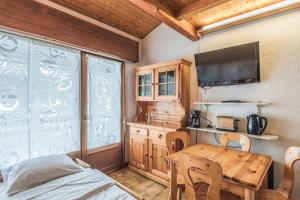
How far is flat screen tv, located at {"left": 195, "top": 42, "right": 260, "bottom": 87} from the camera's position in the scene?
2057 mm

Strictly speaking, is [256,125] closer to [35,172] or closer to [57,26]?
[35,172]

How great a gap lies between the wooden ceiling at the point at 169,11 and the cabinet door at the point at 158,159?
1871 millimetres

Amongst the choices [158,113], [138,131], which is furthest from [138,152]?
[158,113]

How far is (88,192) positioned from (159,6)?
219cm

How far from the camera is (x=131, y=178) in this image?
2820mm

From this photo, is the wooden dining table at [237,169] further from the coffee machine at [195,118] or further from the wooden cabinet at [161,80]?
the wooden cabinet at [161,80]

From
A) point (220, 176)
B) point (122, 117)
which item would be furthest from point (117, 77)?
point (220, 176)

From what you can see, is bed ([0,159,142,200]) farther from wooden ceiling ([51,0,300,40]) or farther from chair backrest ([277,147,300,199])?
wooden ceiling ([51,0,300,40])

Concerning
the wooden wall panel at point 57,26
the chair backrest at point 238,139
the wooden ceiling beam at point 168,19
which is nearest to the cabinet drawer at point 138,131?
the chair backrest at point 238,139

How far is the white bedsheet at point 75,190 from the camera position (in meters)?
1.32

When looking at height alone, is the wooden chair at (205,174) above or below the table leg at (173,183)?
above

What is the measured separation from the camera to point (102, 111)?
2.91 meters

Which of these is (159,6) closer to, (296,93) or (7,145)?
(296,93)

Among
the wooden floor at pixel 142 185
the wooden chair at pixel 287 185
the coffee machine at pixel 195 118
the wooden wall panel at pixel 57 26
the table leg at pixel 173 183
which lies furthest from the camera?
the coffee machine at pixel 195 118
